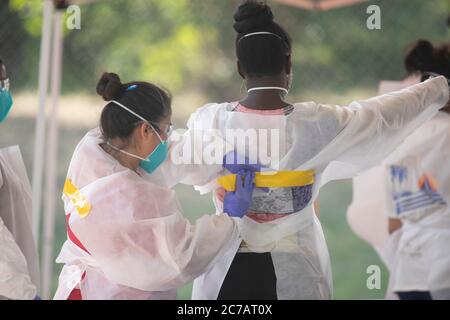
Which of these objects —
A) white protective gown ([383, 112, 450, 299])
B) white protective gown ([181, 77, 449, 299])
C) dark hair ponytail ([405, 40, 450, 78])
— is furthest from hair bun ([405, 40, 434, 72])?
white protective gown ([181, 77, 449, 299])

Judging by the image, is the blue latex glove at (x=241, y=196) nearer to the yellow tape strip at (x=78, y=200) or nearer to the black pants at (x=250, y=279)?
the black pants at (x=250, y=279)

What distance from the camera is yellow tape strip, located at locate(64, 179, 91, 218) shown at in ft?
6.74

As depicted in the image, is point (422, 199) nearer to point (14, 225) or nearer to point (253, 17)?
point (253, 17)

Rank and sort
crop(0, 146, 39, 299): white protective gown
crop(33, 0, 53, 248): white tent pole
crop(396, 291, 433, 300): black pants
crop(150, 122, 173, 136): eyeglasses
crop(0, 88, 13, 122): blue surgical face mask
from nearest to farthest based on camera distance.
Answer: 1. crop(0, 146, 39, 299): white protective gown
2. crop(150, 122, 173, 136): eyeglasses
3. crop(0, 88, 13, 122): blue surgical face mask
4. crop(396, 291, 433, 300): black pants
5. crop(33, 0, 53, 248): white tent pole

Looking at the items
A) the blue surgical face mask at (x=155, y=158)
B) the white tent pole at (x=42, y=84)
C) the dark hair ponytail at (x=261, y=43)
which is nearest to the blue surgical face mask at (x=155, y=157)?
the blue surgical face mask at (x=155, y=158)

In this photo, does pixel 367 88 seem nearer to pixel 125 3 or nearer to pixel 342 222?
pixel 342 222

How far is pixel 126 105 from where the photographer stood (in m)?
2.09

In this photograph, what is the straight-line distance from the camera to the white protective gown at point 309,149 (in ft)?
7.04

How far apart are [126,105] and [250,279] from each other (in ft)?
1.94

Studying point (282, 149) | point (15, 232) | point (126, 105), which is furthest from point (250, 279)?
point (15, 232)

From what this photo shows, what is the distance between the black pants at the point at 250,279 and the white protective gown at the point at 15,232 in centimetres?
53

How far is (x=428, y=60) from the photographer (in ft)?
8.73

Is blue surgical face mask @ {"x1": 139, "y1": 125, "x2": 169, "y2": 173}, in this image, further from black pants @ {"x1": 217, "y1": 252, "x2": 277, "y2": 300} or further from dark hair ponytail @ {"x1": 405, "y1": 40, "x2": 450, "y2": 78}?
dark hair ponytail @ {"x1": 405, "y1": 40, "x2": 450, "y2": 78}
